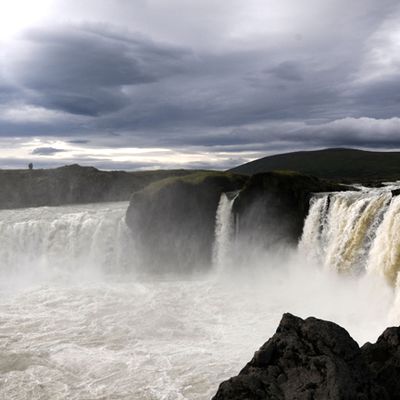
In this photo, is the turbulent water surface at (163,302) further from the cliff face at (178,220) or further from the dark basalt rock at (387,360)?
the dark basalt rock at (387,360)

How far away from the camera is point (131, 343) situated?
2658 centimetres

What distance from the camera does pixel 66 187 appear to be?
101 metres

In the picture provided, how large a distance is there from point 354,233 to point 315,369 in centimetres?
2095

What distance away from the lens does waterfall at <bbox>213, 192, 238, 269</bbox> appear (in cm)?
4541

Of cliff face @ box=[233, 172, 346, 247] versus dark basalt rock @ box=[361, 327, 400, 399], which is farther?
cliff face @ box=[233, 172, 346, 247]

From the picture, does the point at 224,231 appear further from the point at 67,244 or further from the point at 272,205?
the point at 67,244

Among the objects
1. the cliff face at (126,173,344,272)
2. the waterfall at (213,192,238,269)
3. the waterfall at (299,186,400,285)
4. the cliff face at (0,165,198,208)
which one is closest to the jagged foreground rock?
the waterfall at (299,186,400,285)

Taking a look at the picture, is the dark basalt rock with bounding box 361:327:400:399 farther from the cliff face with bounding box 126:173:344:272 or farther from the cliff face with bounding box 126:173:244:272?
the cliff face with bounding box 126:173:244:272

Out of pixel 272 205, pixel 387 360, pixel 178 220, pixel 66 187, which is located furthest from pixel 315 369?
pixel 66 187

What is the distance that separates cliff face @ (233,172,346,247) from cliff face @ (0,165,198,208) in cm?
5967

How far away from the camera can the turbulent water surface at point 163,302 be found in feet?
72.1

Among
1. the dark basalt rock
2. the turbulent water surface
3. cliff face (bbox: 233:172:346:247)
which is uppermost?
cliff face (bbox: 233:172:346:247)

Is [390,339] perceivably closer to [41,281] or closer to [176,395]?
[176,395]

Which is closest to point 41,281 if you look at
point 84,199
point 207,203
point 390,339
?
point 207,203
